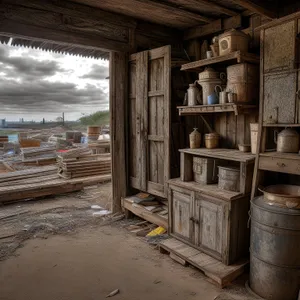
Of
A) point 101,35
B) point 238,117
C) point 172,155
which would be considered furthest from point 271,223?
point 101,35

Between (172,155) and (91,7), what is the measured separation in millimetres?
2891

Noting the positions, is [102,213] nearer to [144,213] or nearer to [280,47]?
[144,213]

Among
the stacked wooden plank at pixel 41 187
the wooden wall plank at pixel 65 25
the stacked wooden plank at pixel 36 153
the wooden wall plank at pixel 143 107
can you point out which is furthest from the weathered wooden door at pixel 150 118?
the stacked wooden plank at pixel 36 153

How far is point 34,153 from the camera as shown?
11305 mm

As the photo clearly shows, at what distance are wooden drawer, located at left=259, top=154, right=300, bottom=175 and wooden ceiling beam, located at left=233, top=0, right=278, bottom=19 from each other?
1902mm

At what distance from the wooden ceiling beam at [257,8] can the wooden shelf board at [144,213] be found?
3.33 m

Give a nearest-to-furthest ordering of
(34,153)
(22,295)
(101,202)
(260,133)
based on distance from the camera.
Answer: (22,295) < (260,133) < (101,202) < (34,153)

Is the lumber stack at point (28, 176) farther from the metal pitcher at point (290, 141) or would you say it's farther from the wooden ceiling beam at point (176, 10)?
the metal pitcher at point (290, 141)

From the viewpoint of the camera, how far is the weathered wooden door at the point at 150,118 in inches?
192

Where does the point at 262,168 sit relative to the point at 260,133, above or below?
below

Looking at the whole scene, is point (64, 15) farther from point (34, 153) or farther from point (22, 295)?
point (34, 153)


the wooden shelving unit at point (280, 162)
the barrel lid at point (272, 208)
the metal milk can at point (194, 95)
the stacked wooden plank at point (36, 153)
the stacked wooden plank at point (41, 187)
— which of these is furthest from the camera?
the stacked wooden plank at point (36, 153)

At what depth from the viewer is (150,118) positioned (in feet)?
17.1

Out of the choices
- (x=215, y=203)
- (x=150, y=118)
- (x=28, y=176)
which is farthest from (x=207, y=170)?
(x=28, y=176)
